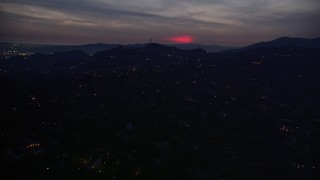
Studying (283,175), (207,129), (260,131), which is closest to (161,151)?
(207,129)

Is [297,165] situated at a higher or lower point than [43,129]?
lower

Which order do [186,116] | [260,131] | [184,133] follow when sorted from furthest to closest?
[186,116] < [260,131] < [184,133]

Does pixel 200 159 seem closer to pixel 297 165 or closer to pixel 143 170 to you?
pixel 143 170

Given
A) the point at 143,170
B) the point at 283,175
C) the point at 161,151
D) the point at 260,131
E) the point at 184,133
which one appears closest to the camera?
the point at 143,170

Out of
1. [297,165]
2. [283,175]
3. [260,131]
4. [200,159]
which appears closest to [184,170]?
[200,159]

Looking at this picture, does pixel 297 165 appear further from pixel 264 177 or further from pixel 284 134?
A: pixel 284 134

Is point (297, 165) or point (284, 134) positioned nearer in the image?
point (297, 165)

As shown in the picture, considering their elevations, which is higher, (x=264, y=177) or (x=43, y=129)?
(x=43, y=129)

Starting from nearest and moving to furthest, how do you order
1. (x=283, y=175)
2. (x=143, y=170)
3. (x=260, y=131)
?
(x=143, y=170)
(x=283, y=175)
(x=260, y=131)

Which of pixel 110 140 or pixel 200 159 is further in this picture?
pixel 110 140
